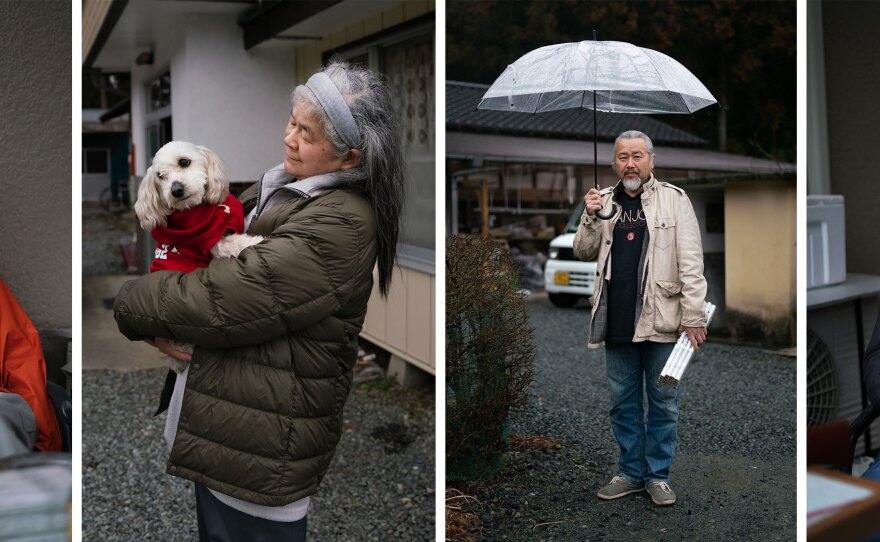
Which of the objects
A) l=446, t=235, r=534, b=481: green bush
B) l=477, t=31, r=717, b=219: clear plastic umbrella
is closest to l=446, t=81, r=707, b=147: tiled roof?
l=477, t=31, r=717, b=219: clear plastic umbrella

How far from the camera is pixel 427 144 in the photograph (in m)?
4.39

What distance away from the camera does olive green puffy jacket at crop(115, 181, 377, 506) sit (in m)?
1.63

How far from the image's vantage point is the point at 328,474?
3.90 m

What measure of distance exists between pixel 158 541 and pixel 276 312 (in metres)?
2.06

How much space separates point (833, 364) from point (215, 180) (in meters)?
2.59

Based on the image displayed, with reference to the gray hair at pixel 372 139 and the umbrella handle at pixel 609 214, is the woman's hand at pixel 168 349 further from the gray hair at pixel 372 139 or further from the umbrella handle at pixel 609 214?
the umbrella handle at pixel 609 214

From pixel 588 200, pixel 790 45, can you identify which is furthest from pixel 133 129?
pixel 790 45

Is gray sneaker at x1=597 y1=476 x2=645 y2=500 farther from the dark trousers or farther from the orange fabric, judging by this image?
the orange fabric

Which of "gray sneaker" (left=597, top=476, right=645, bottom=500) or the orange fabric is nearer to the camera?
the orange fabric

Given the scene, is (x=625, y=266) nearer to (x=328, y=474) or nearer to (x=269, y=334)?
(x=269, y=334)

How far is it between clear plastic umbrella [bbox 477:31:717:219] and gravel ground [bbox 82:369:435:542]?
185 centimetres

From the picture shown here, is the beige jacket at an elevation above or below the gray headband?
below

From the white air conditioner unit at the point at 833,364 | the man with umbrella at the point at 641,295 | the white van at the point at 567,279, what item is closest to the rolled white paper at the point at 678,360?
the man with umbrella at the point at 641,295

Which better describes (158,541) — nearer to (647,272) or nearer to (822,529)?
(647,272)
